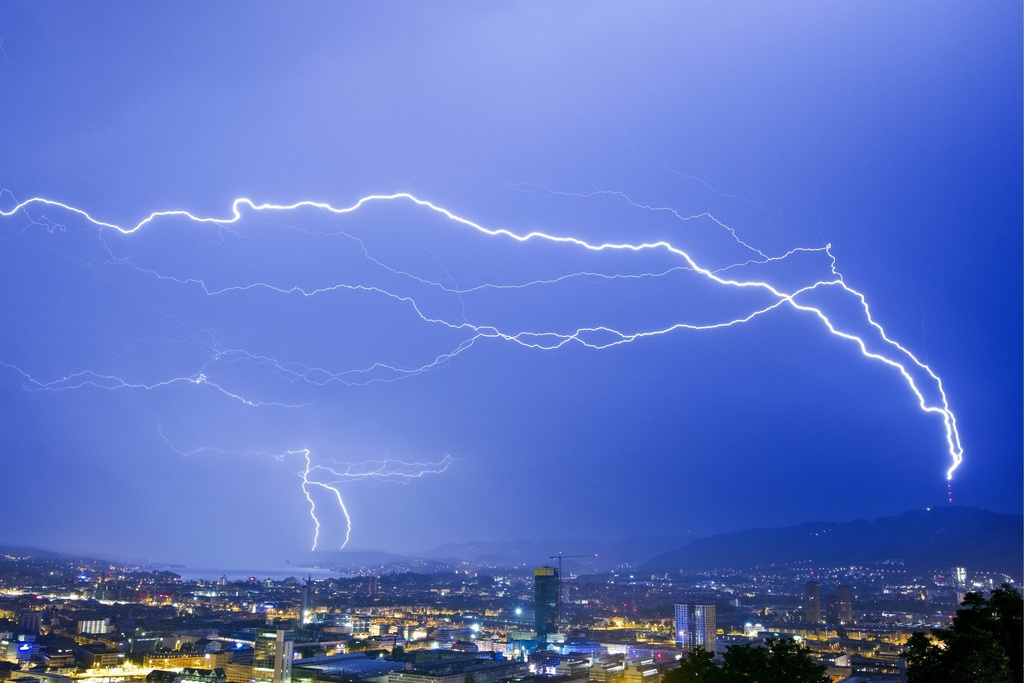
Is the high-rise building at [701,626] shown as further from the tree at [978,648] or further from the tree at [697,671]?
the tree at [978,648]

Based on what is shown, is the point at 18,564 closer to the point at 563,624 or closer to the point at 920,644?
the point at 563,624

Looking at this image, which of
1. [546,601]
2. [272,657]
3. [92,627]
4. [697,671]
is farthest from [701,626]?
[92,627]

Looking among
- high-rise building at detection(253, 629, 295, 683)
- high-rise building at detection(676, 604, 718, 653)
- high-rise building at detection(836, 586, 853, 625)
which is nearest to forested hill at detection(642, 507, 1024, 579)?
high-rise building at detection(836, 586, 853, 625)

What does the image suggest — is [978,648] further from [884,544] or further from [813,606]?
[884,544]

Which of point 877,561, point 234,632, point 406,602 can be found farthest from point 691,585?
point 234,632

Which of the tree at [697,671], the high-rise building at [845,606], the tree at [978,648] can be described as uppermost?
the tree at [978,648]

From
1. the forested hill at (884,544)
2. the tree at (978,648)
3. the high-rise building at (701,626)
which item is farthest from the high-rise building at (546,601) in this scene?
the tree at (978,648)
